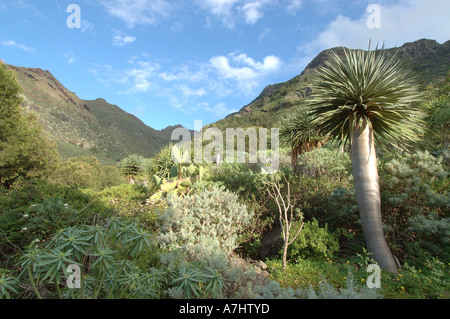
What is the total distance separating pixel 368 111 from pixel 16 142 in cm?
2532

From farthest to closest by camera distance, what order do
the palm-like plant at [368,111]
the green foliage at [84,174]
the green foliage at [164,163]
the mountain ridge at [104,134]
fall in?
the mountain ridge at [104,134]
the green foliage at [84,174]
the green foliage at [164,163]
the palm-like plant at [368,111]

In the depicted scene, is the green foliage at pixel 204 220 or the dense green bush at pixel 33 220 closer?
the dense green bush at pixel 33 220

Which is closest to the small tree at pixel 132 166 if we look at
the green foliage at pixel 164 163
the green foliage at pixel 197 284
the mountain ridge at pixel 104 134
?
the green foliage at pixel 164 163

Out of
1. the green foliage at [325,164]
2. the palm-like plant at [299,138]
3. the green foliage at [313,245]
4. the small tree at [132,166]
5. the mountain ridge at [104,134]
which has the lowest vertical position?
the green foliage at [313,245]

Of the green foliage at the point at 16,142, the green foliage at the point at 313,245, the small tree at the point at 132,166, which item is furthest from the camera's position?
the green foliage at the point at 16,142

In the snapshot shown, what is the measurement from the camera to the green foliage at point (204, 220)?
5.07 metres

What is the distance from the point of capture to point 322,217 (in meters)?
6.39

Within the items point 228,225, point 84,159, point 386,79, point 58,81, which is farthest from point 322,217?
point 58,81

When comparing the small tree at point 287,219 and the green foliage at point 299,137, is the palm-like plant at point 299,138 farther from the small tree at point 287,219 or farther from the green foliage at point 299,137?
the small tree at point 287,219

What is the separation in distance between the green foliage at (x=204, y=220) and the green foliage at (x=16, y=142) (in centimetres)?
2008

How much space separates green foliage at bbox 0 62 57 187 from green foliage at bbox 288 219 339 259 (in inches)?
886

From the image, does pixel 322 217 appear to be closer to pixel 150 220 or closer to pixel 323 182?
pixel 323 182

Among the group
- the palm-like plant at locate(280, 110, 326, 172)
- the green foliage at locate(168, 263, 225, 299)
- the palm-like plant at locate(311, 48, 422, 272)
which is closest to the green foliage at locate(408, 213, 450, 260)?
the palm-like plant at locate(311, 48, 422, 272)

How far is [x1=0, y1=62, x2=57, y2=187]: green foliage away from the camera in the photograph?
1967 cm
